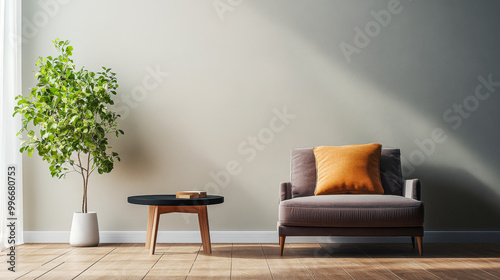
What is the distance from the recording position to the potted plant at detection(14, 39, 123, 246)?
376 centimetres

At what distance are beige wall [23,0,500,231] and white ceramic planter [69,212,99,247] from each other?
0.96 ft

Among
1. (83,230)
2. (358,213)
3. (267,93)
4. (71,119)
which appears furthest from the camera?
(267,93)

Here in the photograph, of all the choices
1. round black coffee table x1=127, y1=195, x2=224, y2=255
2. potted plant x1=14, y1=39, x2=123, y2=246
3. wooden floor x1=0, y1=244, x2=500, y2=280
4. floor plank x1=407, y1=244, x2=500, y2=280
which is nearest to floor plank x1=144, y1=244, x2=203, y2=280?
wooden floor x1=0, y1=244, x2=500, y2=280

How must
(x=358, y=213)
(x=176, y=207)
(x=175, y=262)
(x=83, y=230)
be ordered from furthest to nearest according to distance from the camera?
(x=83, y=230) → (x=176, y=207) → (x=358, y=213) → (x=175, y=262)

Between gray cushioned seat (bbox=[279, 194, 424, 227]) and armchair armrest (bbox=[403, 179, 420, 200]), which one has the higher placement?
armchair armrest (bbox=[403, 179, 420, 200])

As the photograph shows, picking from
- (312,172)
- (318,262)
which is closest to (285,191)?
(312,172)

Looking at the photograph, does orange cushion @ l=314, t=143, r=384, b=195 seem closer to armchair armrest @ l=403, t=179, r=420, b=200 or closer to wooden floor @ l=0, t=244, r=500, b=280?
armchair armrest @ l=403, t=179, r=420, b=200

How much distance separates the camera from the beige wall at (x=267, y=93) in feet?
13.9

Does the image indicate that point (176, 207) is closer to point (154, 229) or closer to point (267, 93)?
point (154, 229)

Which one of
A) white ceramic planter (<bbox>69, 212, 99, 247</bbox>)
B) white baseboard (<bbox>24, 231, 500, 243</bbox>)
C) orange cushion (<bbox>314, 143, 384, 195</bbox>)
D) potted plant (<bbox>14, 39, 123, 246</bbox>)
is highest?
potted plant (<bbox>14, 39, 123, 246</bbox>)

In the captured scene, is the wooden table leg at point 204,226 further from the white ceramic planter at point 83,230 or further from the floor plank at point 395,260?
the floor plank at point 395,260

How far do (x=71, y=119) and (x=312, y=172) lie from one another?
1941 mm

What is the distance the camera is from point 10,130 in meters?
3.99

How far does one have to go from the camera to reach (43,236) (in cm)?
416
